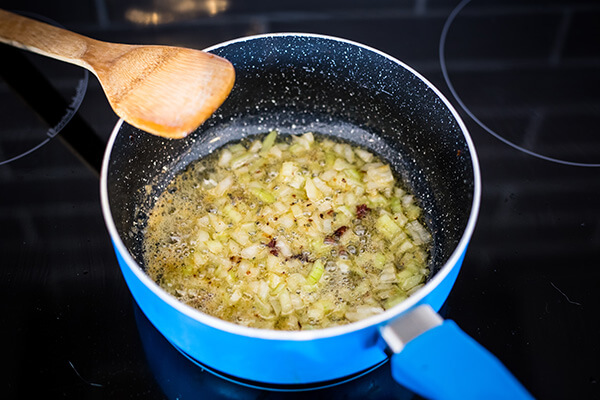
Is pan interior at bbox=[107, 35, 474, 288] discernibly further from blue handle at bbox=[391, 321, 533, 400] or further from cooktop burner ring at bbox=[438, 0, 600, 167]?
blue handle at bbox=[391, 321, 533, 400]

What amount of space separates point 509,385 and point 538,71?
0.85 m

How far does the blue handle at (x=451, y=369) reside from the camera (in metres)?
0.60

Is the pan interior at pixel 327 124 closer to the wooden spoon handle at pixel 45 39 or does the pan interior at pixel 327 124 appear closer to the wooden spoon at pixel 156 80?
the wooden spoon at pixel 156 80

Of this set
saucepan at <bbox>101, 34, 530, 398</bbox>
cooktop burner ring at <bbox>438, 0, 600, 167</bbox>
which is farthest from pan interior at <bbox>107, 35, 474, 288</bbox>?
cooktop burner ring at <bbox>438, 0, 600, 167</bbox>

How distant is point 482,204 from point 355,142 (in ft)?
0.93

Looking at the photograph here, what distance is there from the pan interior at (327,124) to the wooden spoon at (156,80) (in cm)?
5

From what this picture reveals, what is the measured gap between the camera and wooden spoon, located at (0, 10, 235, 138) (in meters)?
0.91

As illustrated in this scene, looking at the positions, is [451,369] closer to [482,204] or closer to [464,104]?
[482,204]

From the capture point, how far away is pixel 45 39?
1.06 m

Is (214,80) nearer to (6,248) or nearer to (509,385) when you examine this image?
(6,248)

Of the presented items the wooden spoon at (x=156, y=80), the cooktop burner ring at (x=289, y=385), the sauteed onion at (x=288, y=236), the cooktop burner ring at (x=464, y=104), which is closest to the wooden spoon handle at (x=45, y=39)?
the wooden spoon at (x=156, y=80)

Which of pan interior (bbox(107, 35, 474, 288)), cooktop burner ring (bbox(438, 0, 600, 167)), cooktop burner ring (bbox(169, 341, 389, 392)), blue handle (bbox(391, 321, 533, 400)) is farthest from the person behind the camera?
cooktop burner ring (bbox(438, 0, 600, 167))

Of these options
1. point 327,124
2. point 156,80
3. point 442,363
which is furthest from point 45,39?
point 442,363

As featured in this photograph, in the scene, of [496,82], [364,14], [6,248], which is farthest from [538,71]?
[6,248]
